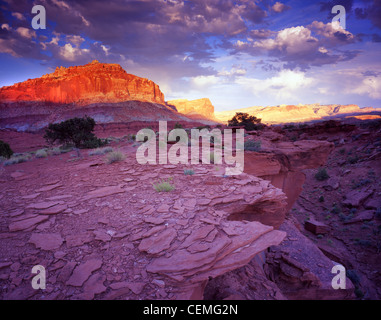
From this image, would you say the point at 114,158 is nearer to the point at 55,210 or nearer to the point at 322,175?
the point at 55,210

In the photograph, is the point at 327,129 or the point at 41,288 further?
the point at 327,129

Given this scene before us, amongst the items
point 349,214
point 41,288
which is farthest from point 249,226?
point 349,214

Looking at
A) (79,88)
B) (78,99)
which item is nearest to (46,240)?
(78,99)

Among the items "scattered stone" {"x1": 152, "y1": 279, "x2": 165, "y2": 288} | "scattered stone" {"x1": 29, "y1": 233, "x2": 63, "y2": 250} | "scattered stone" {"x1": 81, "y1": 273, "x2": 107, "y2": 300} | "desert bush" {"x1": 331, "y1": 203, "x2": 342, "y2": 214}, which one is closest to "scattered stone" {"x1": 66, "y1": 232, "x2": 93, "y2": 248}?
"scattered stone" {"x1": 29, "y1": 233, "x2": 63, "y2": 250}

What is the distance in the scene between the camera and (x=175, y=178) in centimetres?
516

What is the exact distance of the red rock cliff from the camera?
64.4 meters

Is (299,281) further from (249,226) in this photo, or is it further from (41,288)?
(41,288)

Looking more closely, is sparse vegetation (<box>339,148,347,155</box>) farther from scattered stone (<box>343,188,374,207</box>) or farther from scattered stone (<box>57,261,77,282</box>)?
scattered stone (<box>57,261,77,282</box>)

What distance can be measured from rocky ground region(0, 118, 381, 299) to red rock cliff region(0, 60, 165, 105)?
64939mm

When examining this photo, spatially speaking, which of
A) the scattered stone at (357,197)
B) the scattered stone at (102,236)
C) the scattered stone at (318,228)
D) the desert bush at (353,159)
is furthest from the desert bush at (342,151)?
the scattered stone at (102,236)

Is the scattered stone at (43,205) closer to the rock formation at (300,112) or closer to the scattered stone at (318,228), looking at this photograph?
the scattered stone at (318,228)

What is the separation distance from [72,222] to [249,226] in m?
3.14

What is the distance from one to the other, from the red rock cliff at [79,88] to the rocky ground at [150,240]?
6494 cm

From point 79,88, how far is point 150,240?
78.8 meters
